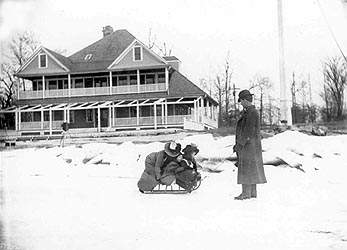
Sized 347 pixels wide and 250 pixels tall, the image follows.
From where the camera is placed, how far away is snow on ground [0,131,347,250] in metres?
1.53

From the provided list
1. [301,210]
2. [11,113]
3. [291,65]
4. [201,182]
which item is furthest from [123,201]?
[291,65]

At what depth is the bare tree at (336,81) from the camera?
1.97 m

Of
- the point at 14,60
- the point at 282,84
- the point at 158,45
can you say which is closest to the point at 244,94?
the point at 282,84

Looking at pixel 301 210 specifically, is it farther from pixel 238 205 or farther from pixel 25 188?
pixel 25 188

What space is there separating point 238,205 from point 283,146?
355mm

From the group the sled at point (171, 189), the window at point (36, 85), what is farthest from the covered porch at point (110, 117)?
the sled at point (171, 189)

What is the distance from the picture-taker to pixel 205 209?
190cm

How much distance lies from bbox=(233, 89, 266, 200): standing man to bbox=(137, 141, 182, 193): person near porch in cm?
33

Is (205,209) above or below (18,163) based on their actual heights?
below

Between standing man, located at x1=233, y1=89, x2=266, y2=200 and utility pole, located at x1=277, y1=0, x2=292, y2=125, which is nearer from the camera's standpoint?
utility pole, located at x1=277, y1=0, x2=292, y2=125

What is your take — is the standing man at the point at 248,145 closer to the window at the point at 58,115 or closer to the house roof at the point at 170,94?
the house roof at the point at 170,94

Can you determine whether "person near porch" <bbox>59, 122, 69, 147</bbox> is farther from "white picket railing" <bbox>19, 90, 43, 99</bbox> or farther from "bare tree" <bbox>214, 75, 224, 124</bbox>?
"bare tree" <bbox>214, 75, 224, 124</bbox>

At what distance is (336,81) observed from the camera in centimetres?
198

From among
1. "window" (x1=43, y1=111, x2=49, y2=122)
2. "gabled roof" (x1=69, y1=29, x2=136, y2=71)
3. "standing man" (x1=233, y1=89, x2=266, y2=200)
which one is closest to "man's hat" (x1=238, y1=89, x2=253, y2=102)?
"standing man" (x1=233, y1=89, x2=266, y2=200)
